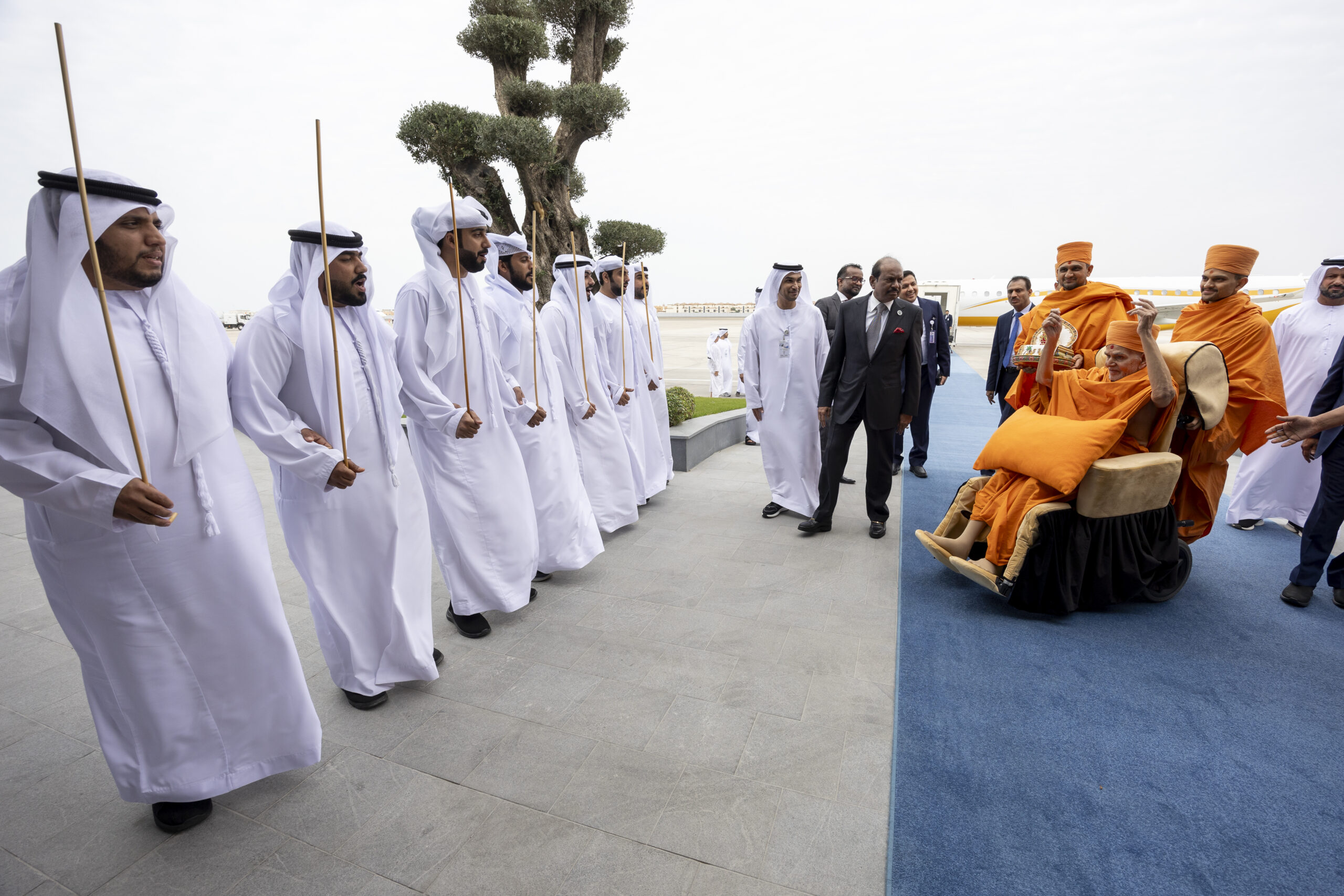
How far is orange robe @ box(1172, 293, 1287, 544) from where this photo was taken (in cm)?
365

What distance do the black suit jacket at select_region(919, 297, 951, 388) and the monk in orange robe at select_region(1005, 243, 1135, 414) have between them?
2.14 meters

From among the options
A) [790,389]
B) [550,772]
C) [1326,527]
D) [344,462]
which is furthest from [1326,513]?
[344,462]

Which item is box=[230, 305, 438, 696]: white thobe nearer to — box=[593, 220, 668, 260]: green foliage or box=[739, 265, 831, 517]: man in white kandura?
box=[739, 265, 831, 517]: man in white kandura

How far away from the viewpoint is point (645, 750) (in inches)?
97.7

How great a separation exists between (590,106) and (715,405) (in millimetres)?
4817

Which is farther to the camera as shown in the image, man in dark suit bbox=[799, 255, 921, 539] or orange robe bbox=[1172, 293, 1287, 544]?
man in dark suit bbox=[799, 255, 921, 539]

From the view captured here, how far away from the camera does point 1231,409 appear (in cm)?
367

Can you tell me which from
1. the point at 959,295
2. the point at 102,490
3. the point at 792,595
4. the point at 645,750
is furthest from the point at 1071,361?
the point at 959,295

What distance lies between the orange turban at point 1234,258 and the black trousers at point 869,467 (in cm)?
212

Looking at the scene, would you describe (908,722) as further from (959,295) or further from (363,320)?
(959,295)

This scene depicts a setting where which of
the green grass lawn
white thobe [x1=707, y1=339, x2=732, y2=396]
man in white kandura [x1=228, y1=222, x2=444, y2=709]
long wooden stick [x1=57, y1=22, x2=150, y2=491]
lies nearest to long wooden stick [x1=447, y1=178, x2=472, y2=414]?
man in white kandura [x1=228, y1=222, x2=444, y2=709]

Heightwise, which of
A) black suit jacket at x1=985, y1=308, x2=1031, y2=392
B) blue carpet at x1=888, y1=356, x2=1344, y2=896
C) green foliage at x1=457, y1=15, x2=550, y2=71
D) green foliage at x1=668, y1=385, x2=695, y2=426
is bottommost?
blue carpet at x1=888, y1=356, x2=1344, y2=896

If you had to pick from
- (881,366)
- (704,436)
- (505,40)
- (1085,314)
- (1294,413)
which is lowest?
(704,436)

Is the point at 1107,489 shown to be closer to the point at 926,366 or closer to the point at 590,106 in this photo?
the point at 926,366
